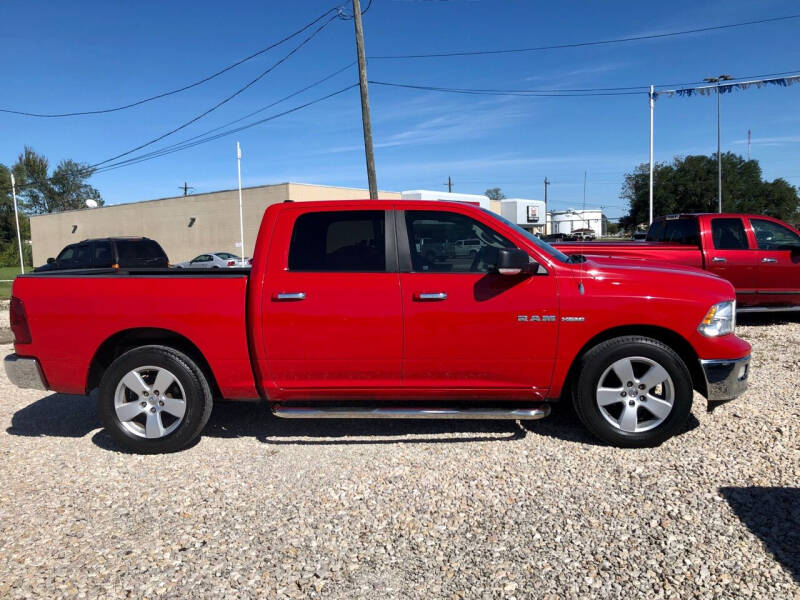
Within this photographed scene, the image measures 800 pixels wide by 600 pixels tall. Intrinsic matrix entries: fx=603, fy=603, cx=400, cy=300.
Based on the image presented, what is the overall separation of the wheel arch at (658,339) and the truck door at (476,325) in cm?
21

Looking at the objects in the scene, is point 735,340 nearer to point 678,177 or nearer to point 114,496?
point 114,496

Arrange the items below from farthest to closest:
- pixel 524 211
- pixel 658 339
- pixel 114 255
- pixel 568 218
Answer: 1. pixel 568 218
2. pixel 524 211
3. pixel 114 255
4. pixel 658 339

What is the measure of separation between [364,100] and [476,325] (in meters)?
→ 12.8

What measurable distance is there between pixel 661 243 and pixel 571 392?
21.3 feet

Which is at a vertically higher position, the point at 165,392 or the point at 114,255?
the point at 114,255

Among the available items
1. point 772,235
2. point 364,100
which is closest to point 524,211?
point 364,100

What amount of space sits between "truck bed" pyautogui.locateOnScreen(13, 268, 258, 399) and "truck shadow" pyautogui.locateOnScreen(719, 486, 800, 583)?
3.24 meters

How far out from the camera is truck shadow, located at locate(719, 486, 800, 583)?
299 centimetres

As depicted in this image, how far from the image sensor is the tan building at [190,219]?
3644 centimetres

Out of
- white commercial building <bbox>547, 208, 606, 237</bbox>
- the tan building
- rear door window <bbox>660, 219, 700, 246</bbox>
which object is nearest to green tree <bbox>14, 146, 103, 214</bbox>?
the tan building

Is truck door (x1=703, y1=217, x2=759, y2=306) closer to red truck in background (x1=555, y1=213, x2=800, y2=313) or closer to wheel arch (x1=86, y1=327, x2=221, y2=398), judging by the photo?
red truck in background (x1=555, y1=213, x2=800, y2=313)

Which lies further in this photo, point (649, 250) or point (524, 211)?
point (524, 211)

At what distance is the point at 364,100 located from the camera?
619 inches

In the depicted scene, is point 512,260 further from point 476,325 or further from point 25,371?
point 25,371
